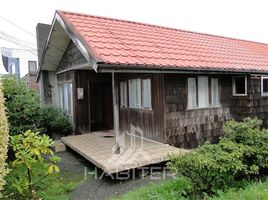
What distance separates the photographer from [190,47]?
30.7 ft

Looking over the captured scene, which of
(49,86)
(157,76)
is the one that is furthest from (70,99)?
(157,76)

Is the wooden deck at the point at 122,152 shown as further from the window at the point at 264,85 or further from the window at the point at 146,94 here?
the window at the point at 264,85

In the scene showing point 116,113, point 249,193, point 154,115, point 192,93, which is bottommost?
point 249,193

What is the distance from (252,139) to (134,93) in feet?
15.3

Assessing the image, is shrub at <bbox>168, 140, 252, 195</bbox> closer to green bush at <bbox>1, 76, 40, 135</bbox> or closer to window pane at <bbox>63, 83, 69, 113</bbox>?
green bush at <bbox>1, 76, 40, 135</bbox>

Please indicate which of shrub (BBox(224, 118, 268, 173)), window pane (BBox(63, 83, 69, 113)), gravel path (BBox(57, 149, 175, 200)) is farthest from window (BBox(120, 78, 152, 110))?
shrub (BBox(224, 118, 268, 173))

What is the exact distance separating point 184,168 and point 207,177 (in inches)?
17.3

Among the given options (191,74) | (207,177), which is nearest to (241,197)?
(207,177)

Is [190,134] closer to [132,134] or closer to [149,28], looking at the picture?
[132,134]

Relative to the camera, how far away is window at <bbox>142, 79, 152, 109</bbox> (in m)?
7.93

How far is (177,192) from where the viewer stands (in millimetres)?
4539

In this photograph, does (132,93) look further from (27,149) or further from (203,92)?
(27,149)

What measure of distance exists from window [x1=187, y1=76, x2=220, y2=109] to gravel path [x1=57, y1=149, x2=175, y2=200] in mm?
2667

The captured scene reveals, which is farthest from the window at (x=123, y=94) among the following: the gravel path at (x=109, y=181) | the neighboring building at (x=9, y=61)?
the neighboring building at (x=9, y=61)
